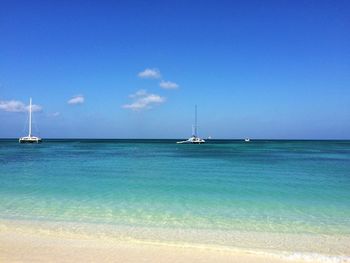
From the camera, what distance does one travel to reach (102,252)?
25.4 feet

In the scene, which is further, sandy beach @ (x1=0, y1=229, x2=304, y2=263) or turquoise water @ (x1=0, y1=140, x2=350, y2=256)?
turquoise water @ (x1=0, y1=140, x2=350, y2=256)

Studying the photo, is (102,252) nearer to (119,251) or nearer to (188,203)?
(119,251)

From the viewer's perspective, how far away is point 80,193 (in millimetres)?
16516

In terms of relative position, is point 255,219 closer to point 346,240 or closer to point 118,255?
point 346,240

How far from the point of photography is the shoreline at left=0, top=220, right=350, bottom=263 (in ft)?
24.2

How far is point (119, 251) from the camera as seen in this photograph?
7.83 m

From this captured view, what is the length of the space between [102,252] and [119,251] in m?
0.38

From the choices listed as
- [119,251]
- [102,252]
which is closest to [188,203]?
[119,251]

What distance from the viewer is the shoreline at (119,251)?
7375mm

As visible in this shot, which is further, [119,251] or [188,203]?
[188,203]

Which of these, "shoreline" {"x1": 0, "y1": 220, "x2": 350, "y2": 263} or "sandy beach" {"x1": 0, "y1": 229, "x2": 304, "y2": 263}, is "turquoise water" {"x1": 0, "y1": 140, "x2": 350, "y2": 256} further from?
"sandy beach" {"x1": 0, "y1": 229, "x2": 304, "y2": 263}

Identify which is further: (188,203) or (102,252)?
(188,203)

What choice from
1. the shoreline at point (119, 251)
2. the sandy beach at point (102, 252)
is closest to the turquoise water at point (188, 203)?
the shoreline at point (119, 251)

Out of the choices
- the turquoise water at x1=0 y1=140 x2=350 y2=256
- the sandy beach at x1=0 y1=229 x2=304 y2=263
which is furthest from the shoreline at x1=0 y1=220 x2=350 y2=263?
the turquoise water at x1=0 y1=140 x2=350 y2=256
